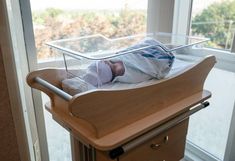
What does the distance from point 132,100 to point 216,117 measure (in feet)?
2.82

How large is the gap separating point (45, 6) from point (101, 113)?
1.94ft

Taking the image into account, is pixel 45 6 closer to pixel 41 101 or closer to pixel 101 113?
pixel 41 101

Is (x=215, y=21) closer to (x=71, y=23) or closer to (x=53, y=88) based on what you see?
(x=71, y=23)

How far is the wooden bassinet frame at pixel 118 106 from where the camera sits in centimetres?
65

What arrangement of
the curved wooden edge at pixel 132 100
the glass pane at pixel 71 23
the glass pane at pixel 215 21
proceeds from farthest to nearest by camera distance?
the glass pane at pixel 215 21
the glass pane at pixel 71 23
the curved wooden edge at pixel 132 100

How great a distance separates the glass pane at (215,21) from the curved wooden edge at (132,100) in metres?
0.32

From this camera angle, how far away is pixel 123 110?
0.73 m

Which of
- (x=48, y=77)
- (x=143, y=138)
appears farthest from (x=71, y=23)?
(x=143, y=138)

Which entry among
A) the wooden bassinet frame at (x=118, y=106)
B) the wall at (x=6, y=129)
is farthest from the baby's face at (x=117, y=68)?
the wall at (x=6, y=129)

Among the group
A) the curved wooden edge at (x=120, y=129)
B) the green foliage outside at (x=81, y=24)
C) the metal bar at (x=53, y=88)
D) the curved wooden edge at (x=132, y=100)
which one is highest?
the green foliage outside at (x=81, y=24)

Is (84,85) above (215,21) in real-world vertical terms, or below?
below

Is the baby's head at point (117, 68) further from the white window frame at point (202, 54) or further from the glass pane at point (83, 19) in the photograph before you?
the white window frame at point (202, 54)

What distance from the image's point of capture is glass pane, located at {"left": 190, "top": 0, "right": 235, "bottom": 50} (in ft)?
3.86

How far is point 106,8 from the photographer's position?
113cm
